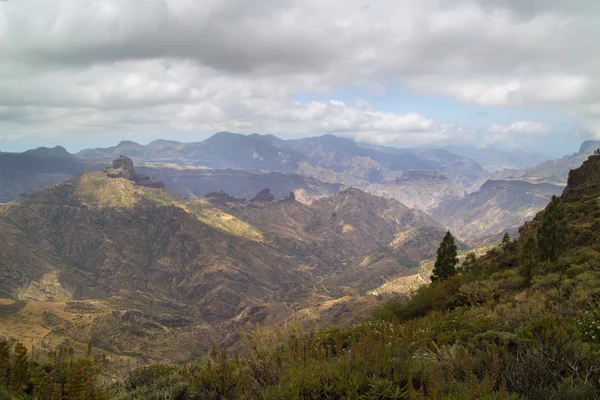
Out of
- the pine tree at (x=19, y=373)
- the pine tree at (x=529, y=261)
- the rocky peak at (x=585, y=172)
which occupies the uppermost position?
the rocky peak at (x=585, y=172)

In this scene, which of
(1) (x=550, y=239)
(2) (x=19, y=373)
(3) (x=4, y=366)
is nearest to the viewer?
(3) (x=4, y=366)

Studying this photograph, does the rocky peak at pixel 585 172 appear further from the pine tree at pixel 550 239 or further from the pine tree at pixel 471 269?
the pine tree at pixel 550 239

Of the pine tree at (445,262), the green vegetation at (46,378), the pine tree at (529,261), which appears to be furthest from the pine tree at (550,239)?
the green vegetation at (46,378)

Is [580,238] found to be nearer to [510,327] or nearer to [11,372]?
[510,327]

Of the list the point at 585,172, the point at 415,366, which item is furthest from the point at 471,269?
the point at 585,172

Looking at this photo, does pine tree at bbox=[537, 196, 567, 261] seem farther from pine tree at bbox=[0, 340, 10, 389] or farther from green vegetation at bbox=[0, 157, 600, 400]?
pine tree at bbox=[0, 340, 10, 389]

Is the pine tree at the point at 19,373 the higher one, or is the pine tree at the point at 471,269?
the pine tree at the point at 19,373

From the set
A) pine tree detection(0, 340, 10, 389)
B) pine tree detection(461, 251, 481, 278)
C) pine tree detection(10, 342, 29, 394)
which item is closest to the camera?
pine tree detection(10, 342, 29, 394)


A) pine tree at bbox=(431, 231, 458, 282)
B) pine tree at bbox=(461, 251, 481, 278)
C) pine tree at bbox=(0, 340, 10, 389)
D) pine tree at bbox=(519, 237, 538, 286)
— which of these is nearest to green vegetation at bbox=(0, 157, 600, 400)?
pine tree at bbox=(0, 340, 10, 389)

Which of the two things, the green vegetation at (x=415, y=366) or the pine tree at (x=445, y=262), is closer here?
the green vegetation at (x=415, y=366)

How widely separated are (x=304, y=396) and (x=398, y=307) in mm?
38625

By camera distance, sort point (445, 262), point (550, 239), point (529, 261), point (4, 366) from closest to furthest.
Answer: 1. point (4, 366)
2. point (529, 261)
3. point (550, 239)
4. point (445, 262)

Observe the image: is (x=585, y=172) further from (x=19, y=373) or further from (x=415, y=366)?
(x=19, y=373)

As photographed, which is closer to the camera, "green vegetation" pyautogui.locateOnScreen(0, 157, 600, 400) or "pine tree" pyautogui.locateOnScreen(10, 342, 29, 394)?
"green vegetation" pyautogui.locateOnScreen(0, 157, 600, 400)
